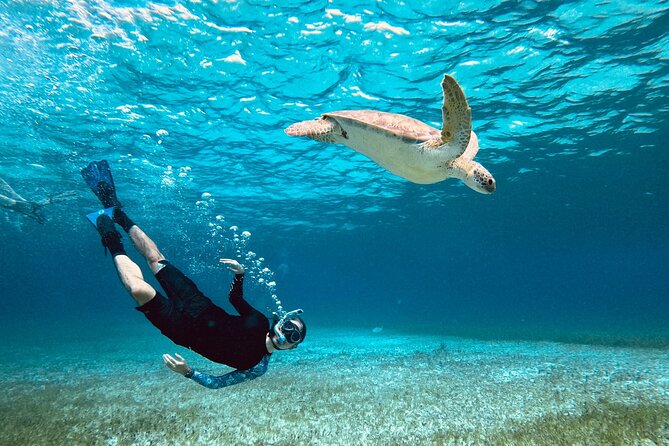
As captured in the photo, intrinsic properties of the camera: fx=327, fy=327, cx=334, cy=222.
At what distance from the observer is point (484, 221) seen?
3866 centimetres

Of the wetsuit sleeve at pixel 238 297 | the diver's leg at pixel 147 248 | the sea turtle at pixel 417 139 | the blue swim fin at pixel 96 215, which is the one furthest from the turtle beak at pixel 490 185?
the blue swim fin at pixel 96 215

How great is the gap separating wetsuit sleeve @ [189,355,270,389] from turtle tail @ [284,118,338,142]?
3624 millimetres

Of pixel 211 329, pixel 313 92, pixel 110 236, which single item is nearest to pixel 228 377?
pixel 211 329

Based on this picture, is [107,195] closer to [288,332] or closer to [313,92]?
[288,332]

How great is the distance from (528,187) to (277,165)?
1987 centimetres

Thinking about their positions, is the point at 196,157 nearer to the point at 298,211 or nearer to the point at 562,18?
the point at 298,211

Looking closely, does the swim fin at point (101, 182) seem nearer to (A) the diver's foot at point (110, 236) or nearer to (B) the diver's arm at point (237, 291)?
(A) the diver's foot at point (110, 236)

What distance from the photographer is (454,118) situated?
157 inches

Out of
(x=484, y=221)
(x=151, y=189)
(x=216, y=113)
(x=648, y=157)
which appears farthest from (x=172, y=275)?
(x=484, y=221)

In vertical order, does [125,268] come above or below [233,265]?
below

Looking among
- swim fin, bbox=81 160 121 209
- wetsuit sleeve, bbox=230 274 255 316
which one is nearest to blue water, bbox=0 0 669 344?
swim fin, bbox=81 160 121 209

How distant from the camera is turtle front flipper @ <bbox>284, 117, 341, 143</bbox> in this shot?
5.27 meters

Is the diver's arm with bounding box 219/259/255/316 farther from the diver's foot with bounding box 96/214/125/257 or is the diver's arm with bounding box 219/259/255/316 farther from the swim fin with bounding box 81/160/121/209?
the swim fin with bounding box 81/160/121/209

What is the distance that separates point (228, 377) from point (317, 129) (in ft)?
13.4
